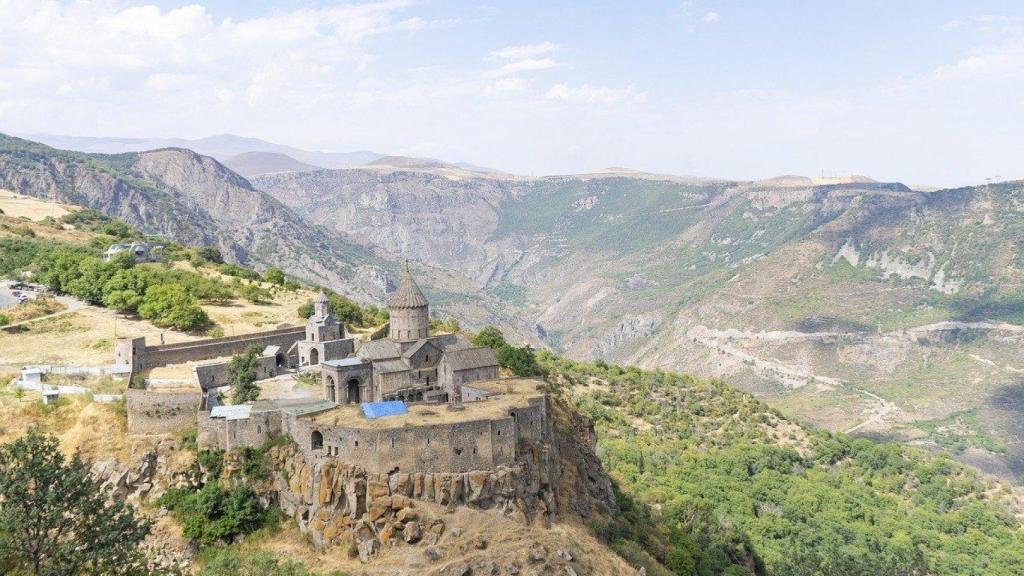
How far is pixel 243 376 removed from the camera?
160 feet

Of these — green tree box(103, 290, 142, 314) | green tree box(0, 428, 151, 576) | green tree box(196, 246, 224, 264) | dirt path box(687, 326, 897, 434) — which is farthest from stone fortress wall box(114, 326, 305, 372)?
dirt path box(687, 326, 897, 434)

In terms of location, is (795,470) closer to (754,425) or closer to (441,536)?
(754,425)

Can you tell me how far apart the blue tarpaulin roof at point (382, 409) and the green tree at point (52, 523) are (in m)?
14.8

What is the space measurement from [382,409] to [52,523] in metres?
18.3

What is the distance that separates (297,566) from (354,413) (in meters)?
9.51

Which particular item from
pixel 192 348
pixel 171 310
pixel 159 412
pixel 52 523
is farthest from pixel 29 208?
pixel 52 523

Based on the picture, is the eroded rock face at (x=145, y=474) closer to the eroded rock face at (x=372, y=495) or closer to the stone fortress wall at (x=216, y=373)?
the eroded rock face at (x=372, y=495)

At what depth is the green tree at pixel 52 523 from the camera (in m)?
27.0

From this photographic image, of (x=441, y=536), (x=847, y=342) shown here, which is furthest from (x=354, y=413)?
(x=847, y=342)

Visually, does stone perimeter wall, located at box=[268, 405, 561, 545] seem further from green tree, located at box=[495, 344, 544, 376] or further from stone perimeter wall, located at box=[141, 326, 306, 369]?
green tree, located at box=[495, 344, 544, 376]

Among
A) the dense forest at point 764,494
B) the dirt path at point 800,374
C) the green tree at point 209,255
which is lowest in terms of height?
the dirt path at point 800,374

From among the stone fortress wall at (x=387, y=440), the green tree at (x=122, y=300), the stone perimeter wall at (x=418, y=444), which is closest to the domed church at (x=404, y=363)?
the stone fortress wall at (x=387, y=440)

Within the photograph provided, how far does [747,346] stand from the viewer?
199 meters

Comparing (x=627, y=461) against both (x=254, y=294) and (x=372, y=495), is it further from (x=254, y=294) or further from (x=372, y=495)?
(x=372, y=495)
